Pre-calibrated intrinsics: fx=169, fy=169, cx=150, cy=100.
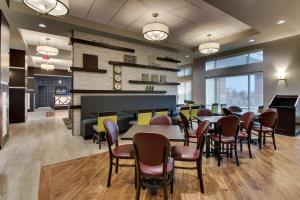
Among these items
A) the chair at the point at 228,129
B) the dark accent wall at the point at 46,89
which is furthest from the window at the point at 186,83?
the dark accent wall at the point at 46,89

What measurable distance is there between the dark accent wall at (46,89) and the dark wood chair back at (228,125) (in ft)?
47.4

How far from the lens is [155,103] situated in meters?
7.15

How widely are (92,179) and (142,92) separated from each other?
451 centimetres

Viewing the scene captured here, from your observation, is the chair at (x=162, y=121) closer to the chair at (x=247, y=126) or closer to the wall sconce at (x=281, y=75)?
the chair at (x=247, y=126)

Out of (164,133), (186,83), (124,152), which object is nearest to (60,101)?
(186,83)

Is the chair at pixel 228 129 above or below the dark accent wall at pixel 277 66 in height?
below

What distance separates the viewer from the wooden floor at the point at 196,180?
7.62 ft

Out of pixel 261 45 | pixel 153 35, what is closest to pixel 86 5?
pixel 153 35

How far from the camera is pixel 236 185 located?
2561mm

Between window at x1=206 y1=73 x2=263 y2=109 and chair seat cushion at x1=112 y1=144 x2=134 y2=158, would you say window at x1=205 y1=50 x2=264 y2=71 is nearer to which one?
window at x1=206 y1=73 x2=263 y2=109

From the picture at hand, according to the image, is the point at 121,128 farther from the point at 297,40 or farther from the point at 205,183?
the point at 297,40

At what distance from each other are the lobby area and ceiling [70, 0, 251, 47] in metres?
0.03

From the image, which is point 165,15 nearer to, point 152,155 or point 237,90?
point 152,155

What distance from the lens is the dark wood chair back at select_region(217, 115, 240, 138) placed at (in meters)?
3.17
